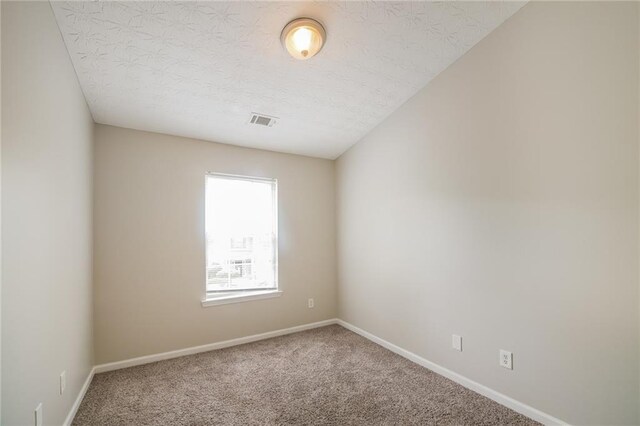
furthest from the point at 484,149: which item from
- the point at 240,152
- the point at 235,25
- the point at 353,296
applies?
the point at 240,152

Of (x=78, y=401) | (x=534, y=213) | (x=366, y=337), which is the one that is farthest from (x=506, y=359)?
(x=78, y=401)

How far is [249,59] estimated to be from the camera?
2.39 m

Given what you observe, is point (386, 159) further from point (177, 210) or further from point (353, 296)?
point (177, 210)

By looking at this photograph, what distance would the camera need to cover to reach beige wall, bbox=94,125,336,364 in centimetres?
296

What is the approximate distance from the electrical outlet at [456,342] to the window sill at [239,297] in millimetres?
2072

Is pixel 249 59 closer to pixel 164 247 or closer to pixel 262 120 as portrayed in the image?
pixel 262 120

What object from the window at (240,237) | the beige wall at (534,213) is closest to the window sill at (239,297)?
the window at (240,237)

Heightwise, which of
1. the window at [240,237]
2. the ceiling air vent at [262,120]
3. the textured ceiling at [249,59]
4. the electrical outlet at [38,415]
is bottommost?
the electrical outlet at [38,415]

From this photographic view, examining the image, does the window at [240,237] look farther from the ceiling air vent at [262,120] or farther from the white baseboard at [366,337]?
the ceiling air vent at [262,120]

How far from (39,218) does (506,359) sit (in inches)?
124

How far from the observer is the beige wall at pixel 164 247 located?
2.96m

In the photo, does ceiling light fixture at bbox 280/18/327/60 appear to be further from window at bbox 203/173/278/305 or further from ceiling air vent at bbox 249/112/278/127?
window at bbox 203/173/278/305

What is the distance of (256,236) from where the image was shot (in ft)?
12.6

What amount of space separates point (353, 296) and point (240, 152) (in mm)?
2346
